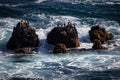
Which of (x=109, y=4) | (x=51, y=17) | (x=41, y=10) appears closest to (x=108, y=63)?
(x=51, y=17)

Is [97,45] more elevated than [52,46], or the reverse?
[97,45]

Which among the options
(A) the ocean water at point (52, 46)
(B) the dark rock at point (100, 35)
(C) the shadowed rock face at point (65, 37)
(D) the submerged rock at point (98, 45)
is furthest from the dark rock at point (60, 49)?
(B) the dark rock at point (100, 35)

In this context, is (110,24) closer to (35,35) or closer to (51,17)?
(51,17)

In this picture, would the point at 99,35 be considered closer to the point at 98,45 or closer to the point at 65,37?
the point at 98,45

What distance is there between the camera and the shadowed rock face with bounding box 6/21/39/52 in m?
45.3

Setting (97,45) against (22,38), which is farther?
(22,38)

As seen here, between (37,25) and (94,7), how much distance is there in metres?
15.3

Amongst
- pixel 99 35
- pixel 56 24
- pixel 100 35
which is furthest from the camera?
pixel 56 24

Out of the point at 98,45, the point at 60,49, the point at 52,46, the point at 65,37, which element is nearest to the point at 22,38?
the point at 52,46

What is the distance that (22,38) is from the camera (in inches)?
1804

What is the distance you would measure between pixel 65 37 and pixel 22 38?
499 cm

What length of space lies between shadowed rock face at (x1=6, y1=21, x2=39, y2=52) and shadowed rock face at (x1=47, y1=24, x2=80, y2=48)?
6.17ft

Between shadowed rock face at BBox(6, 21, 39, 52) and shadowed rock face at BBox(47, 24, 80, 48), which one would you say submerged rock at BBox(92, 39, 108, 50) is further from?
shadowed rock face at BBox(6, 21, 39, 52)

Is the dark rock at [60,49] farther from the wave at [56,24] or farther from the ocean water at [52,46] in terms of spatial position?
the wave at [56,24]
